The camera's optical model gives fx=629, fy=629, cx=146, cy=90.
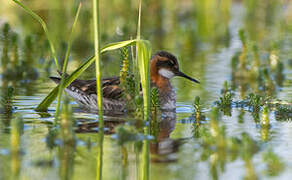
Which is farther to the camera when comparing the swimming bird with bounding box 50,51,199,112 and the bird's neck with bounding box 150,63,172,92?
the bird's neck with bounding box 150,63,172,92

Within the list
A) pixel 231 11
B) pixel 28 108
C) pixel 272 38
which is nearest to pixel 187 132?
pixel 28 108

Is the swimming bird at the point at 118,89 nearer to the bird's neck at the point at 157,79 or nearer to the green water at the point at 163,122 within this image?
the bird's neck at the point at 157,79

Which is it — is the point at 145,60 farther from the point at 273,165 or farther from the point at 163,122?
the point at 273,165

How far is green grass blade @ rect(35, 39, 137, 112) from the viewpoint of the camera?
6.14m

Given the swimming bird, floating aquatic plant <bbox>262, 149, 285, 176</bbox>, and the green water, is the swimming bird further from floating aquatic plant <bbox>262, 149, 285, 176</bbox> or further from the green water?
floating aquatic plant <bbox>262, 149, 285, 176</bbox>

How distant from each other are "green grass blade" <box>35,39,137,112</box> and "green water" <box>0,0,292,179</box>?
0.52ft

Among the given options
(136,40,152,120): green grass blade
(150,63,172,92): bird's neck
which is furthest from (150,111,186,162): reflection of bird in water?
(150,63,172,92): bird's neck

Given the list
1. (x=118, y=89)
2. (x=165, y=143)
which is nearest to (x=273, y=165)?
(x=165, y=143)

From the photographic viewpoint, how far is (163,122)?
699 centimetres

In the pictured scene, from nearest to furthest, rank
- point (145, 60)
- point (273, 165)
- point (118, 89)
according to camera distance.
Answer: point (273, 165), point (145, 60), point (118, 89)

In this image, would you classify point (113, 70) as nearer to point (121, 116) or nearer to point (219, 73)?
point (219, 73)

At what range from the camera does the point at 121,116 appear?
7504 millimetres

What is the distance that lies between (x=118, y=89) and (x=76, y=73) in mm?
1909

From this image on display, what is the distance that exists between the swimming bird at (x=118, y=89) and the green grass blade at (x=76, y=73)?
2.93 feet
